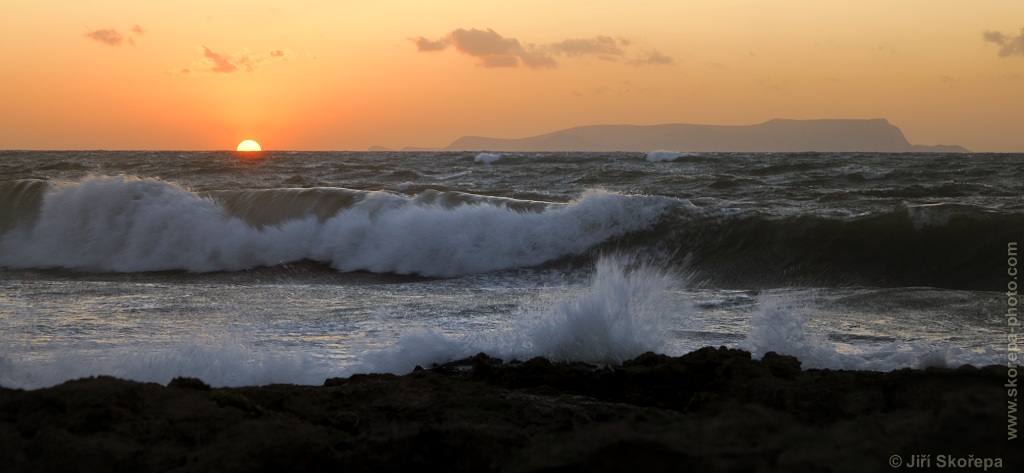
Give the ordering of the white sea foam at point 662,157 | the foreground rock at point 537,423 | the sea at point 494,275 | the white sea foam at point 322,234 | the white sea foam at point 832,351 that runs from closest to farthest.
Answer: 1. the foreground rock at point 537,423
2. the white sea foam at point 832,351
3. the sea at point 494,275
4. the white sea foam at point 322,234
5. the white sea foam at point 662,157

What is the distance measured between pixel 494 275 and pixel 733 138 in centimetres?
12520

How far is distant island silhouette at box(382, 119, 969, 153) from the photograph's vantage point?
123875mm

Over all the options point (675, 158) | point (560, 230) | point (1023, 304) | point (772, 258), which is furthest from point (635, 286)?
point (675, 158)

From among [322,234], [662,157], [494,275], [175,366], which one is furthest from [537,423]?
[662,157]

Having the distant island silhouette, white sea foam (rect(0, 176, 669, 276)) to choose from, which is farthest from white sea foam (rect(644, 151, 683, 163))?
the distant island silhouette

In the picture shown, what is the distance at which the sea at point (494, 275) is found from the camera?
16.1 ft

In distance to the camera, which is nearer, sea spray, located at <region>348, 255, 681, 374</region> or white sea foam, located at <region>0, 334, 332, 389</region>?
white sea foam, located at <region>0, 334, 332, 389</region>

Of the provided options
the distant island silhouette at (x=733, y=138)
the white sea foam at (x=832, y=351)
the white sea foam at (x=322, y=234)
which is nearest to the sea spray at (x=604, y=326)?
the white sea foam at (x=832, y=351)

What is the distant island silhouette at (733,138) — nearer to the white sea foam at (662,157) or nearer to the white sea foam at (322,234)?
the white sea foam at (662,157)

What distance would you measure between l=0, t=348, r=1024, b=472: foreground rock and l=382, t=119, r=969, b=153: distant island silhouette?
385 ft

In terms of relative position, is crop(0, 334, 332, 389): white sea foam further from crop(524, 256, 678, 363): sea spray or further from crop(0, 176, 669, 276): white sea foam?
crop(0, 176, 669, 276): white sea foam

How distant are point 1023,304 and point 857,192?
30.4 feet

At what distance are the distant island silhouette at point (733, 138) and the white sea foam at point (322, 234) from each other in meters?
109

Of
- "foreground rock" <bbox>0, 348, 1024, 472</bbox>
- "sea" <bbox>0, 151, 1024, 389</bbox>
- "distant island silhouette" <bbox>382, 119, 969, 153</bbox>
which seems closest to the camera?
"foreground rock" <bbox>0, 348, 1024, 472</bbox>
